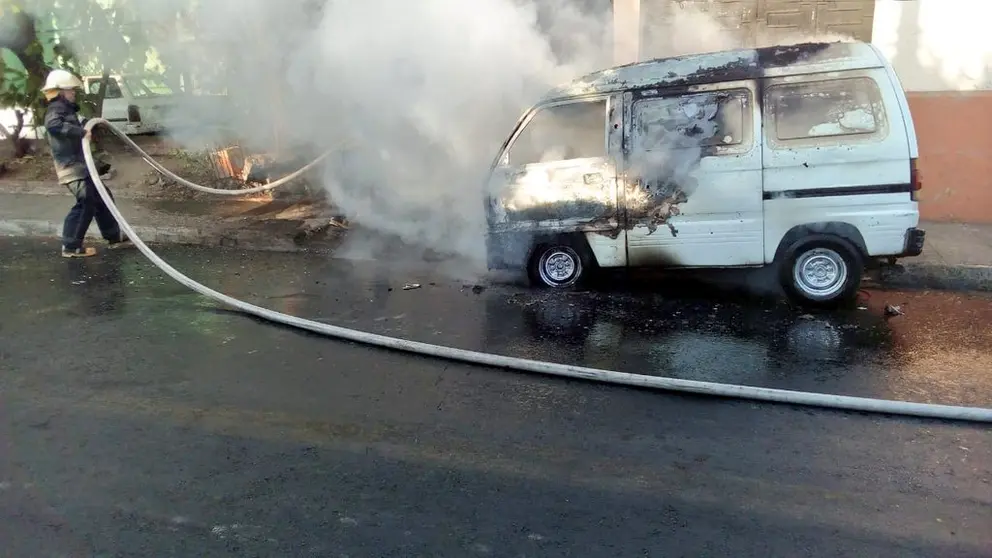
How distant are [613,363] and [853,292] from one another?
→ 2.29 metres

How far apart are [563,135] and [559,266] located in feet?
3.67

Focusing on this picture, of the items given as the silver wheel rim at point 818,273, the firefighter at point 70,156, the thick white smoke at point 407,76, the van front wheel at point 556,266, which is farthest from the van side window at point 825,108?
the firefighter at point 70,156

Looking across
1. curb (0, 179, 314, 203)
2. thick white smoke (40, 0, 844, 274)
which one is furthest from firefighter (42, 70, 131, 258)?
curb (0, 179, 314, 203)

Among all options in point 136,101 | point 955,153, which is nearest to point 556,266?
point 955,153

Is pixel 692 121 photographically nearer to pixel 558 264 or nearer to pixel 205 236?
pixel 558 264

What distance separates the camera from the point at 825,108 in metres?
5.51

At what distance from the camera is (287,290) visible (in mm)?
6758

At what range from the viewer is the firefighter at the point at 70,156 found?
312 inches

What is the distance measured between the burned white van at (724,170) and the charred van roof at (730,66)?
10mm

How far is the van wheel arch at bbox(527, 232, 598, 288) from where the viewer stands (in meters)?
6.30

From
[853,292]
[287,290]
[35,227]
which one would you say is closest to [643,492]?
[853,292]

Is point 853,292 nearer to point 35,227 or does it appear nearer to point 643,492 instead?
point 643,492

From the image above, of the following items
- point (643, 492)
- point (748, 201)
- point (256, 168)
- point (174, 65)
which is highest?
point (174, 65)

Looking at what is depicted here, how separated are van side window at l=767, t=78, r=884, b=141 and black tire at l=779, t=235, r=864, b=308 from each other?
0.81 metres
